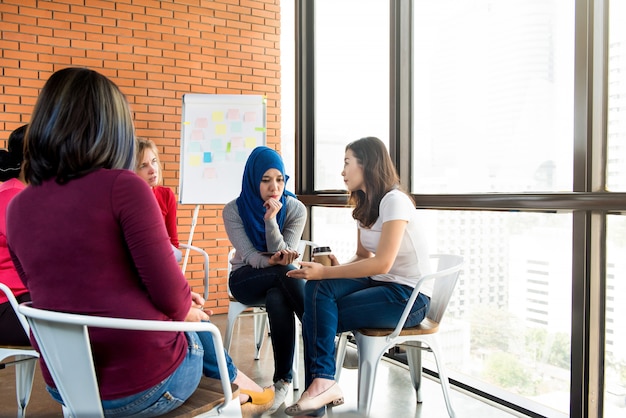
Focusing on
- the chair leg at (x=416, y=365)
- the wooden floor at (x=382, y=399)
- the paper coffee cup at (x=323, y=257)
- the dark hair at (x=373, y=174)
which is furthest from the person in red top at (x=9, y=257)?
the chair leg at (x=416, y=365)

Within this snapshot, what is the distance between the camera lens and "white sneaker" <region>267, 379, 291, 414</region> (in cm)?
242

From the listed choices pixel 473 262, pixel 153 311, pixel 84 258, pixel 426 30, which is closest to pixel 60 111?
pixel 84 258

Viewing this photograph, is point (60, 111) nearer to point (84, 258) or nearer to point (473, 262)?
point (84, 258)

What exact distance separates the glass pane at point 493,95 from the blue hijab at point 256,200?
89 centimetres

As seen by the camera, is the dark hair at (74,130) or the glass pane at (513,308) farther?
the glass pane at (513,308)

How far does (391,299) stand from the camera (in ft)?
7.18

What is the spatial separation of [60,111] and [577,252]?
1900mm

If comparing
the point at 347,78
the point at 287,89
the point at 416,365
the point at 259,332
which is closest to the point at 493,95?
the point at 416,365

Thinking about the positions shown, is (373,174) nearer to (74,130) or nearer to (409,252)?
(409,252)

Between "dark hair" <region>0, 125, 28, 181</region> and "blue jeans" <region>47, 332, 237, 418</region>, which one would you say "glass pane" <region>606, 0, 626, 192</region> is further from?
"dark hair" <region>0, 125, 28, 181</region>

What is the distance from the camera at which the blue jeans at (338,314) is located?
7.11 ft

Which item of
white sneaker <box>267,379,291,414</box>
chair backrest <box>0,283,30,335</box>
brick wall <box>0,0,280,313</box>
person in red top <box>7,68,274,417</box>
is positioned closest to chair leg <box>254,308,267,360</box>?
white sneaker <box>267,379,291,414</box>

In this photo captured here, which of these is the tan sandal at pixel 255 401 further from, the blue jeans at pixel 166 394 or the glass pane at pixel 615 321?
the glass pane at pixel 615 321

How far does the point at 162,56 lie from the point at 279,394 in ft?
10.5
